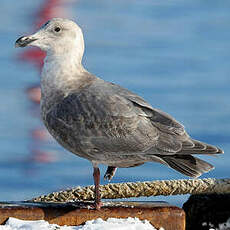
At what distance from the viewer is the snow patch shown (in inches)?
176

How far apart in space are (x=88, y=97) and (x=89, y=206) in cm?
65

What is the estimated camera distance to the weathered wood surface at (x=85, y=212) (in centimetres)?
458

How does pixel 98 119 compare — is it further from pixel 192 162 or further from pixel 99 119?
pixel 192 162

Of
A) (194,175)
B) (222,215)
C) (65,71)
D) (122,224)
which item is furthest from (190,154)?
(222,215)

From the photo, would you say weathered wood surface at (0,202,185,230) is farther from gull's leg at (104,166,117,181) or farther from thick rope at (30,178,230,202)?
thick rope at (30,178,230,202)

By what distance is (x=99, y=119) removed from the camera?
14.6 feet

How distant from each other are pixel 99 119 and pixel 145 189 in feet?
5.11

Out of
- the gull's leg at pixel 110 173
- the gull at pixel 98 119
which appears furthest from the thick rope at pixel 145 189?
the gull at pixel 98 119

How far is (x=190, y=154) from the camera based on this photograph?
454cm

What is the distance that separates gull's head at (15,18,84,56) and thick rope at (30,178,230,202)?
1.49 metres

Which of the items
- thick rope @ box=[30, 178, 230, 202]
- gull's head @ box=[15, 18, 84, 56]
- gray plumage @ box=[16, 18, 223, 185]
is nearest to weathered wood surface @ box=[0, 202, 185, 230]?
gray plumage @ box=[16, 18, 223, 185]

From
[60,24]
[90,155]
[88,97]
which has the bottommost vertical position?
[90,155]

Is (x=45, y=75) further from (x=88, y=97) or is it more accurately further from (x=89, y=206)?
(x=89, y=206)

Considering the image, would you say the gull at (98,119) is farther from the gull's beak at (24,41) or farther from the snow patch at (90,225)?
the snow patch at (90,225)
